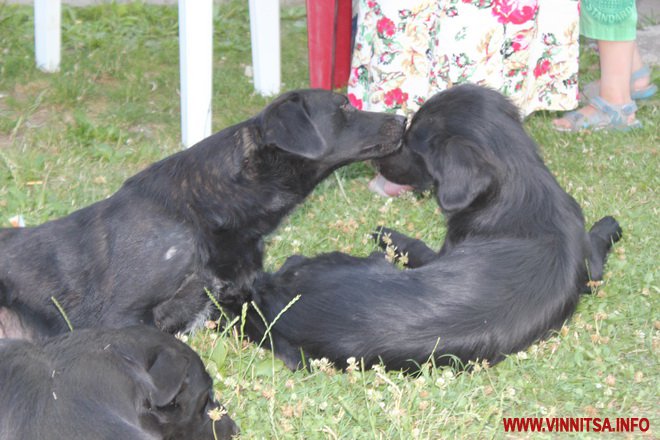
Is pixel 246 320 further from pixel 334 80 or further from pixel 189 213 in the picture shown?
pixel 334 80

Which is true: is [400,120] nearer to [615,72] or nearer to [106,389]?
[106,389]

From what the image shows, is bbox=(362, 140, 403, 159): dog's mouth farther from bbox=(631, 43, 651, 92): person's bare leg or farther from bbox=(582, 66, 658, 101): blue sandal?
bbox=(631, 43, 651, 92): person's bare leg

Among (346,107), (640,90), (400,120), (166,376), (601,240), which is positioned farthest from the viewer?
(640,90)

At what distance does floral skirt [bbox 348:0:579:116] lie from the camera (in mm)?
5211

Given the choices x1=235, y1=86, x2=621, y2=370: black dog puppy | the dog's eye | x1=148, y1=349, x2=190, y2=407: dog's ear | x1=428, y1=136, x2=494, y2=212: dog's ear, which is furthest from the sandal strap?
x1=148, y1=349, x2=190, y2=407: dog's ear

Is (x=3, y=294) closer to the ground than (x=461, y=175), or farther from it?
closer to the ground

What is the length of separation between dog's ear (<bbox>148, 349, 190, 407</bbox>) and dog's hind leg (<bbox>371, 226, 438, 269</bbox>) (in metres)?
1.82

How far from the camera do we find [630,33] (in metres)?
6.34

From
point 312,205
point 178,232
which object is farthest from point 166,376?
point 312,205

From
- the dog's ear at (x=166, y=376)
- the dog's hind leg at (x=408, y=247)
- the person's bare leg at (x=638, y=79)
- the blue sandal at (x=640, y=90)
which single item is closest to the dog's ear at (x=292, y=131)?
the dog's hind leg at (x=408, y=247)

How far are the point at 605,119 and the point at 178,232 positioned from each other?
12.0 feet

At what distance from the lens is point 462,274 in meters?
3.81

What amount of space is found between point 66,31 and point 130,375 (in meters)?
5.81

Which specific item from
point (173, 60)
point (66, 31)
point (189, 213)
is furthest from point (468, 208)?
point (66, 31)
